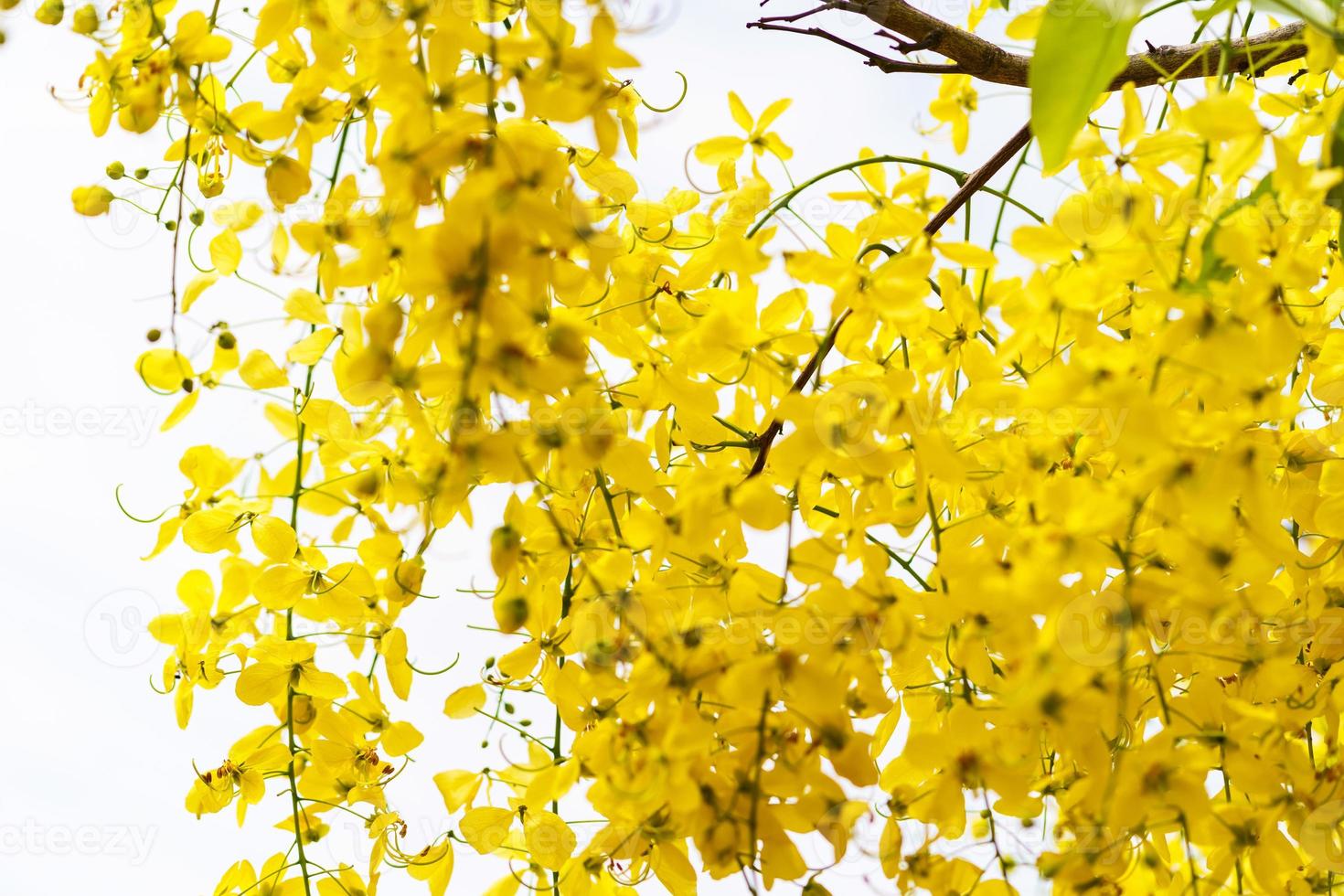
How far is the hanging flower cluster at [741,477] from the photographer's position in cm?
36

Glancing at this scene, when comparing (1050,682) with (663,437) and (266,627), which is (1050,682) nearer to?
(663,437)

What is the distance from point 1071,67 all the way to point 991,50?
0.72ft

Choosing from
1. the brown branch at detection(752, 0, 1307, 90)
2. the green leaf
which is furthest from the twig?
the green leaf

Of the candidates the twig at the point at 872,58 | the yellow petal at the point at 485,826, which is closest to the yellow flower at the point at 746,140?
the twig at the point at 872,58

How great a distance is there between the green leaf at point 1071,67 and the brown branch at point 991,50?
0.55 ft

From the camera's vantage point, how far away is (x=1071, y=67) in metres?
0.40

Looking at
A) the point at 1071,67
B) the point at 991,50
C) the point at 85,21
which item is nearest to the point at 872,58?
the point at 991,50

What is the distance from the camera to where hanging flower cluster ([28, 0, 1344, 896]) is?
0.36 meters

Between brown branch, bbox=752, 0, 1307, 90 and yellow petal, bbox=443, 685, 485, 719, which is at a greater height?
brown branch, bbox=752, 0, 1307, 90

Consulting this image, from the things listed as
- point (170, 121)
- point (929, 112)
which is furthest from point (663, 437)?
point (929, 112)

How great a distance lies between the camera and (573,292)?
38cm

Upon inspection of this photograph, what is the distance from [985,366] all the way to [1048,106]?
0.37 ft

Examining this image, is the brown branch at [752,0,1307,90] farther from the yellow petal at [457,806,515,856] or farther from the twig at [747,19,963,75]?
the yellow petal at [457,806,515,856]

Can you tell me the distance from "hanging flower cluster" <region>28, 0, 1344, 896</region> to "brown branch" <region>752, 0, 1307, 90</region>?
0.08 metres
